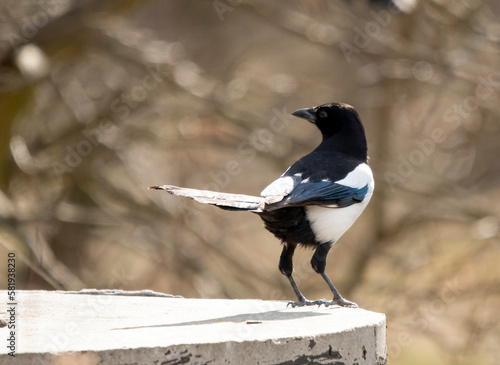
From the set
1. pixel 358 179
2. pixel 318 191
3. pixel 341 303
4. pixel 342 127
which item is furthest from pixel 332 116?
pixel 341 303

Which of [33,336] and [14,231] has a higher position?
[33,336]

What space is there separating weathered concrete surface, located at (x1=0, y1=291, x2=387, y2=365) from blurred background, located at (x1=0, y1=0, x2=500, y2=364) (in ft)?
9.33

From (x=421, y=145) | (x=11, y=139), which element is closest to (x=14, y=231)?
(x=11, y=139)

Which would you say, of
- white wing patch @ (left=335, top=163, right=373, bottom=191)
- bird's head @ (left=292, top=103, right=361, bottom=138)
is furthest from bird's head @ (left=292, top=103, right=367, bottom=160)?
white wing patch @ (left=335, top=163, right=373, bottom=191)

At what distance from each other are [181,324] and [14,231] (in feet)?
11.1

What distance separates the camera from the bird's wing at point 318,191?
11.7 ft

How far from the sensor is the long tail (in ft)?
10.3

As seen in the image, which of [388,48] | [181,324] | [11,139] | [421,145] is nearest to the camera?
[181,324]

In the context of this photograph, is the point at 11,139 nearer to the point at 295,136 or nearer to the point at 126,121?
the point at 126,121

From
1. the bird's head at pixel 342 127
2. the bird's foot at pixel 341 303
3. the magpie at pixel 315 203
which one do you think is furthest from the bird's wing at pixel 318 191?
the bird's foot at pixel 341 303

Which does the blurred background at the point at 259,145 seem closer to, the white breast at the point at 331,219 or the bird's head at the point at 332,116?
the bird's head at the point at 332,116

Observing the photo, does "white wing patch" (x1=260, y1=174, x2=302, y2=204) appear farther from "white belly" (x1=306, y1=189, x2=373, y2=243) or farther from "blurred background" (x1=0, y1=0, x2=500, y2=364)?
"blurred background" (x1=0, y1=0, x2=500, y2=364)

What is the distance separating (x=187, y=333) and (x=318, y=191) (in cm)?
138

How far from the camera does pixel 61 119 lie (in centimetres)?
718
